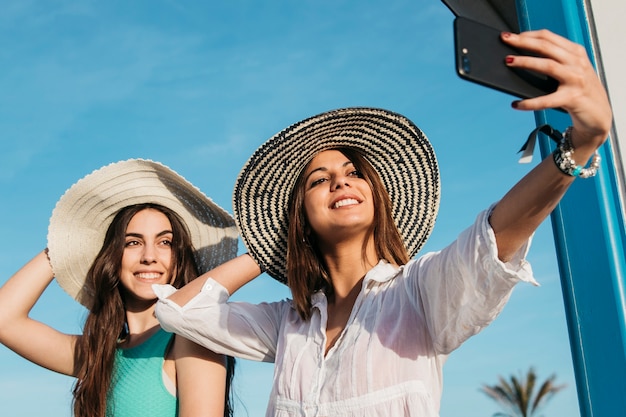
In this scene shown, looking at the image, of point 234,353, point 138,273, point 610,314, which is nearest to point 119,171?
point 138,273

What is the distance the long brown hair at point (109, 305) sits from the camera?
2.94 metres

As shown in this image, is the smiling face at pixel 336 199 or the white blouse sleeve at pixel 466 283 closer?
the white blouse sleeve at pixel 466 283

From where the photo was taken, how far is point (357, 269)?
263 centimetres

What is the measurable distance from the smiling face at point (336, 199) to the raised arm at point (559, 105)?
0.98 meters

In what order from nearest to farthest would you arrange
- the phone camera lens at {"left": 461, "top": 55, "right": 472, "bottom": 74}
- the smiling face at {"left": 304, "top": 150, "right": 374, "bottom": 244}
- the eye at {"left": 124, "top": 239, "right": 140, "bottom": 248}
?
the phone camera lens at {"left": 461, "top": 55, "right": 472, "bottom": 74}
the smiling face at {"left": 304, "top": 150, "right": 374, "bottom": 244}
the eye at {"left": 124, "top": 239, "right": 140, "bottom": 248}

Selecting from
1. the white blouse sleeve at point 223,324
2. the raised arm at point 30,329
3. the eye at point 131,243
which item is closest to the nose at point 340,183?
the white blouse sleeve at point 223,324

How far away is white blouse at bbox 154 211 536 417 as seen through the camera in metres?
1.81

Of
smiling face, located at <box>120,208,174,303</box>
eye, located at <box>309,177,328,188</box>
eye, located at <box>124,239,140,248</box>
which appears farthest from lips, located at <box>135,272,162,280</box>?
eye, located at <box>309,177,328,188</box>

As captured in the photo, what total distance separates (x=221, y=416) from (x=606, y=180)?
161 cm

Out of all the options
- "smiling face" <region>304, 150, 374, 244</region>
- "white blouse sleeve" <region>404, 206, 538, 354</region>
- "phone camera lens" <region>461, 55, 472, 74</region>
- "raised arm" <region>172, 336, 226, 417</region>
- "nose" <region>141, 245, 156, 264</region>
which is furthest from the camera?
"nose" <region>141, 245, 156, 264</region>

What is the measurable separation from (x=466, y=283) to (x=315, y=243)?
1079 mm

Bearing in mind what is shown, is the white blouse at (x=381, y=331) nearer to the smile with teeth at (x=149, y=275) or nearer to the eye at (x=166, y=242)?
the smile with teeth at (x=149, y=275)

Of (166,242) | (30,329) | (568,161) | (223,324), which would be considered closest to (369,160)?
(223,324)

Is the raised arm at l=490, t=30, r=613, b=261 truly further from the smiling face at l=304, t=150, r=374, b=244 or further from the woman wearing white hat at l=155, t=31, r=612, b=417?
the smiling face at l=304, t=150, r=374, b=244
